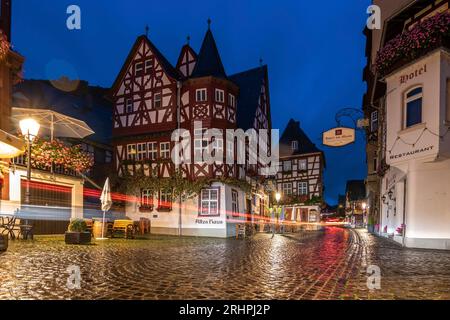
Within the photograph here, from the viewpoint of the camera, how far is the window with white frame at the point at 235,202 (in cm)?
2313

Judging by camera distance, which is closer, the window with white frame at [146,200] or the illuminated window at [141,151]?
the window with white frame at [146,200]

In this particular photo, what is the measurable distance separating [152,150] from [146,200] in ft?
11.2

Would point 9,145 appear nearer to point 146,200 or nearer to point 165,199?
point 165,199

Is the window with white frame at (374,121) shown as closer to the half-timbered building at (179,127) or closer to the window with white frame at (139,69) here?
the half-timbered building at (179,127)

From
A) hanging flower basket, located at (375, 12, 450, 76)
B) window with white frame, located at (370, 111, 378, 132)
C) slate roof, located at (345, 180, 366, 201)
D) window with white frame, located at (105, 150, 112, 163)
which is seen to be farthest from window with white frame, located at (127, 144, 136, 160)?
slate roof, located at (345, 180, 366, 201)

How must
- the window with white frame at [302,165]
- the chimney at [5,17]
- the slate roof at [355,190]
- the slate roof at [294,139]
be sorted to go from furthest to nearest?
the slate roof at [355,190]
the slate roof at [294,139]
the window with white frame at [302,165]
the chimney at [5,17]

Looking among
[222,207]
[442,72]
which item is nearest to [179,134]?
[222,207]

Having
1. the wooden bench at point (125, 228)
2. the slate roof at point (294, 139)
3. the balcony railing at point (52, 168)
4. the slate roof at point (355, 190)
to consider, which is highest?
the slate roof at point (294, 139)

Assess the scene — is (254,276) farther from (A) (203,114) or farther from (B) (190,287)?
(A) (203,114)

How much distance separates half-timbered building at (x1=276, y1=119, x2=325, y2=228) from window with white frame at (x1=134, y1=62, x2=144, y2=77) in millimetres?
23850

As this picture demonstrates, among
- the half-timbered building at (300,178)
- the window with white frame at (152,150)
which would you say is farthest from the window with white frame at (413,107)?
the half-timbered building at (300,178)

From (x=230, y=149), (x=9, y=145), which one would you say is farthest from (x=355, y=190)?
(x=9, y=145)
